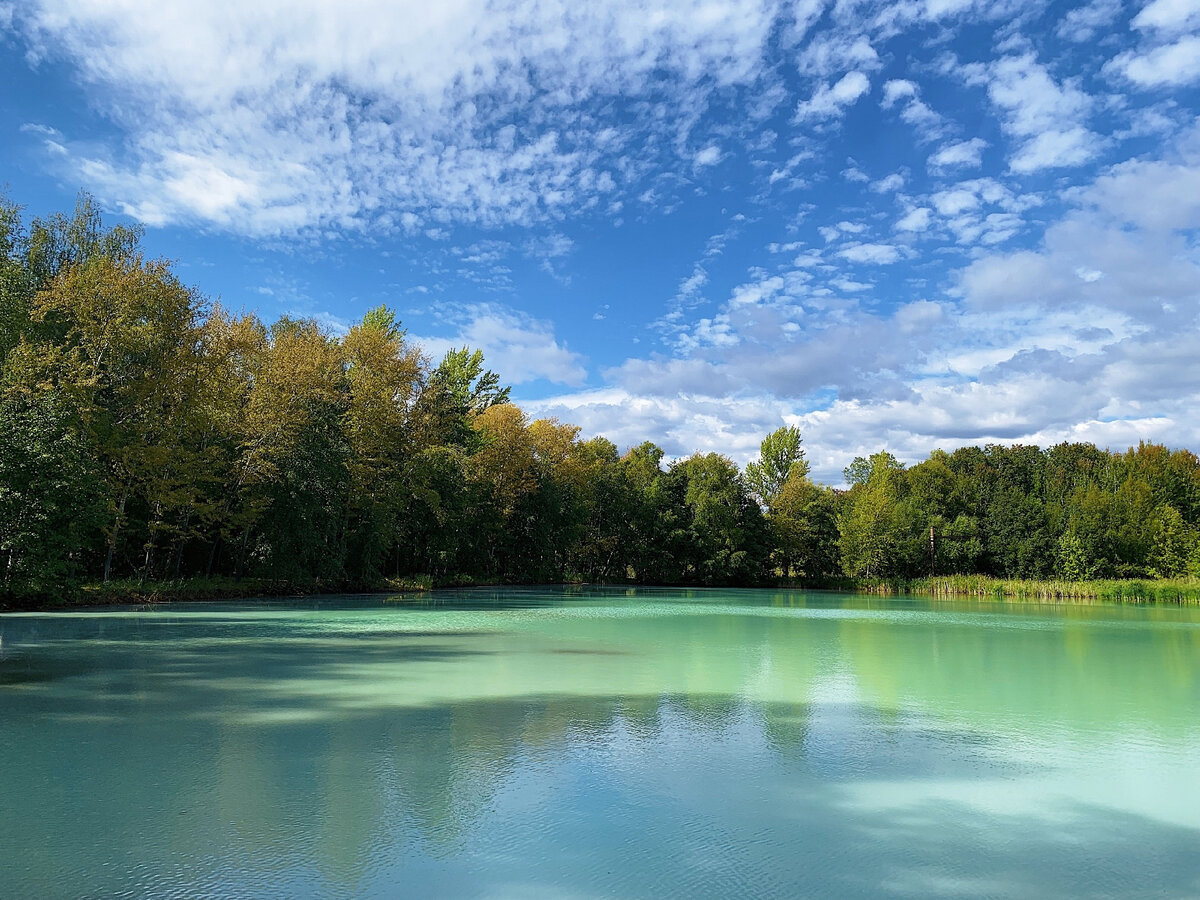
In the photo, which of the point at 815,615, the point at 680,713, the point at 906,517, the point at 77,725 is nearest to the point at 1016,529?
the point at 906,517

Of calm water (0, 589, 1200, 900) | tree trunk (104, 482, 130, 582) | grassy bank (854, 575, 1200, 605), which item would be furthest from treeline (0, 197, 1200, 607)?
calm water (0, 589, 1200, 900)

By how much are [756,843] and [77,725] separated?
642cm

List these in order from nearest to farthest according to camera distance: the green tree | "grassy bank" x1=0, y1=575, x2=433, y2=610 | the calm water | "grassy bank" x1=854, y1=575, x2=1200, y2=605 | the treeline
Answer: the calm water → "grassy bank" x1=0, y1=575, x2=433, y2=610 → the treeline → "grassy bank" x1=854, y1=575, x2=1200, y2=605 → the green tree

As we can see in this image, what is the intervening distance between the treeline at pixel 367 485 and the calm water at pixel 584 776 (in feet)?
34.1

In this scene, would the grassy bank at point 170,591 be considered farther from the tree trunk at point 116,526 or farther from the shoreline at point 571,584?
the tree trunk at point 116,526

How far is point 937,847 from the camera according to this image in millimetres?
4695

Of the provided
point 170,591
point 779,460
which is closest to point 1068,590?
point 779,460

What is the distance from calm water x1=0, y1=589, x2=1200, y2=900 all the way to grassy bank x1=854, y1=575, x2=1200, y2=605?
3177cm

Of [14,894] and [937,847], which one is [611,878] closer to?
[937,847]

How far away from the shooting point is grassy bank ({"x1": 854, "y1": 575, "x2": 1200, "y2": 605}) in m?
38.8

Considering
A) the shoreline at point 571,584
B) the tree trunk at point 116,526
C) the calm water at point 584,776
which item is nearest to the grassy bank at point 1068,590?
the shoreline at point 571,584

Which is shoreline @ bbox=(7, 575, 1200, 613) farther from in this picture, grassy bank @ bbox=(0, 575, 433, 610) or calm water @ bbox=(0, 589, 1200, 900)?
calm water @ bbox=(0, 589, 1200, 900)

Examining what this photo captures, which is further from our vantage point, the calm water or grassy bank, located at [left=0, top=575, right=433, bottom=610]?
grassy bank, located at [left=0, top=575, right=433, bottom=610]

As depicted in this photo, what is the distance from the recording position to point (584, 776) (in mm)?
6016
